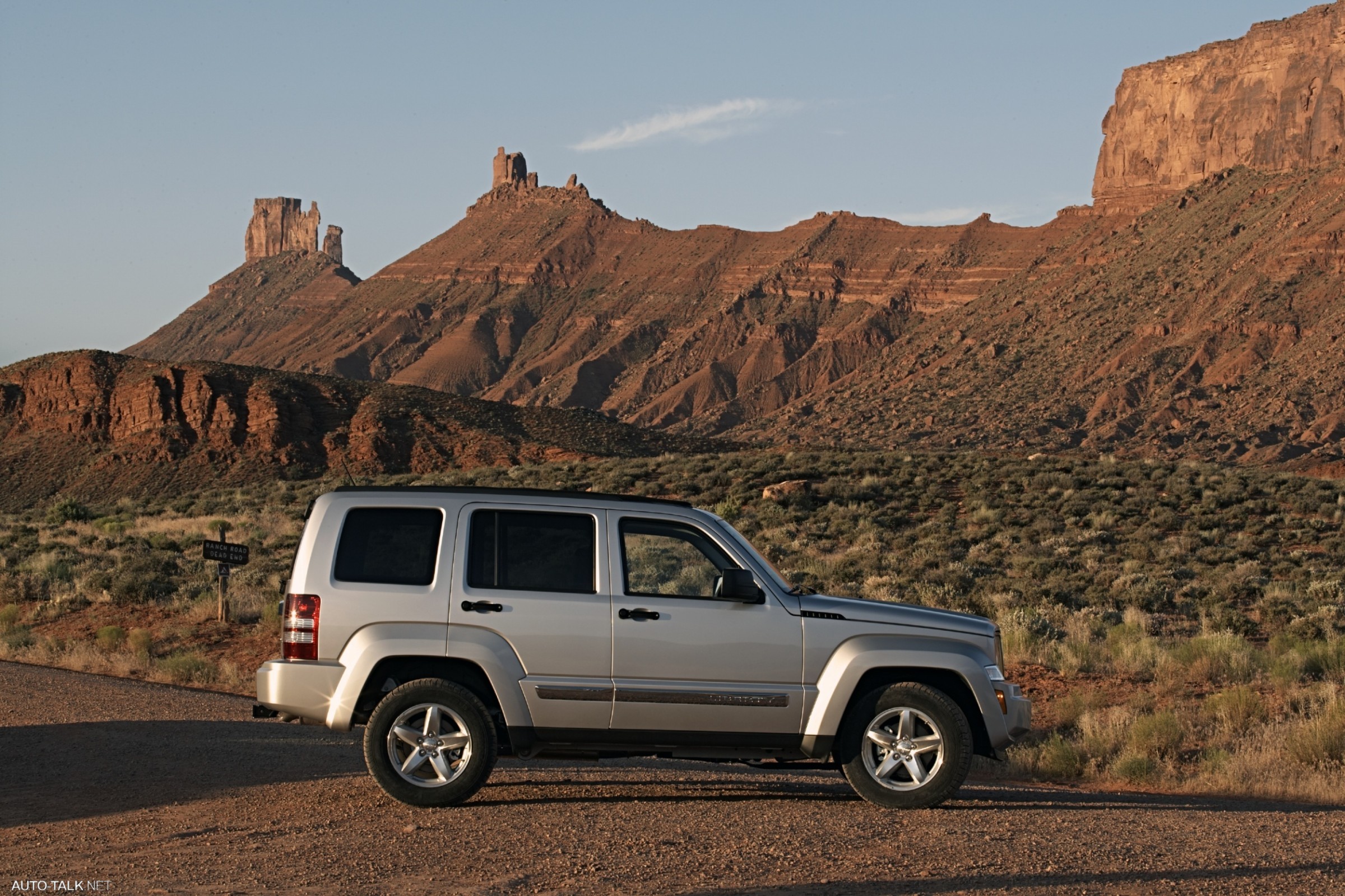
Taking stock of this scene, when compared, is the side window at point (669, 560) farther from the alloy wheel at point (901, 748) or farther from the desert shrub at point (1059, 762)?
the desert shrub at point (1059, 762)

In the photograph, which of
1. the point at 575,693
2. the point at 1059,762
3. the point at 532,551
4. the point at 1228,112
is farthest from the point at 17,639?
the point at 1228,112

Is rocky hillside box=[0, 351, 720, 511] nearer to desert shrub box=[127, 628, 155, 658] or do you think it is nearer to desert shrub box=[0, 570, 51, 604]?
desert shrub box=[0, 570, 51, 604]

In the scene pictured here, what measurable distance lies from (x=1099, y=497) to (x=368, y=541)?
86.3 ft

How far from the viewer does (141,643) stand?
670 inches

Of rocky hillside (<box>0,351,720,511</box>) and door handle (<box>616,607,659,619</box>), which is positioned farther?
rocky hillside (<box>0,351,720,511</box>)

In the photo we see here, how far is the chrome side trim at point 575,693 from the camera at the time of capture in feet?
26.1

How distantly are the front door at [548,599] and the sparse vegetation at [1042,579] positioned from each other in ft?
15.6

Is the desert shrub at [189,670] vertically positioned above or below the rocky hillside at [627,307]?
below

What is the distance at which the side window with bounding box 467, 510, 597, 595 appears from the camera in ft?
26.7

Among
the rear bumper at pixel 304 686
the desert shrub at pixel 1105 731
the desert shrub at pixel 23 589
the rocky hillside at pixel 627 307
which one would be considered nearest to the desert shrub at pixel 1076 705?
the desert shrub at pixel 1105 731

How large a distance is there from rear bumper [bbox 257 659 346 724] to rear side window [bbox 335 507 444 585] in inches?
21.0

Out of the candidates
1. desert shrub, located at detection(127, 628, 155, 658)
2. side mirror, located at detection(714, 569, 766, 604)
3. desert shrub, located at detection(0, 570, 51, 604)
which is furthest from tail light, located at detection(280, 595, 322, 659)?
desert shrub, located at detection(0, 570, 51, 604)

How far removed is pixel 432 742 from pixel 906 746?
282cm

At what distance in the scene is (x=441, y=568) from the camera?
26.7 feet
